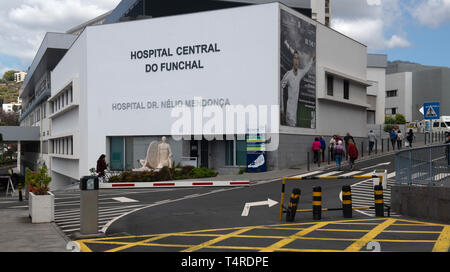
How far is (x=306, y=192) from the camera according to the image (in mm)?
19328

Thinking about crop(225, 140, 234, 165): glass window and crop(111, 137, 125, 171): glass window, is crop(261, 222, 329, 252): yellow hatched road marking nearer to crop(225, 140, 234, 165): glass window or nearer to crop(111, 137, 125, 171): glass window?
crop(225, 140, 234, 165): glass window

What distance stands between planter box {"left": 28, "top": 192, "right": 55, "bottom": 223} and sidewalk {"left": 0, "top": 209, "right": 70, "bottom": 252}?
26cm

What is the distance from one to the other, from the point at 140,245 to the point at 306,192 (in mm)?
11352

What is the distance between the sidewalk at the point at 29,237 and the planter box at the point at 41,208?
26 centimetres

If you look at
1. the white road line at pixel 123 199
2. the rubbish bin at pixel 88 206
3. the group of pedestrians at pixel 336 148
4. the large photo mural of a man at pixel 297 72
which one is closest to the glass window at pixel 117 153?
the large photo mural of a man at pixel 297 72

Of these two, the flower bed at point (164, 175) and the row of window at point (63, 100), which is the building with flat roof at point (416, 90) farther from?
the flower bed at point (164, 175)

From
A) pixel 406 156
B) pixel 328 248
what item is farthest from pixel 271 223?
pixel 406 156

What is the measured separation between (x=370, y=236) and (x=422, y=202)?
382 centimetres

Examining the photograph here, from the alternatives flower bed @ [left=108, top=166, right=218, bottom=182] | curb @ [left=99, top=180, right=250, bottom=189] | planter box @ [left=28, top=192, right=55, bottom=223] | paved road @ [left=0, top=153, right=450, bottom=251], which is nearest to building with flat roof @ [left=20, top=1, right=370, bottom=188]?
flower bed @ [left=108, top=166, right=218, bottom=182]

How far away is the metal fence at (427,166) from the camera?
12.5m

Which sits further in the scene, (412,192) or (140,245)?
(412,192)

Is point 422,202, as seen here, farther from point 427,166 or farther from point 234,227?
point 234,227

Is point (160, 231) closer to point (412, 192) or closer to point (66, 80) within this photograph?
point (412, 192)

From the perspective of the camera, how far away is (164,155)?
29.2 m
